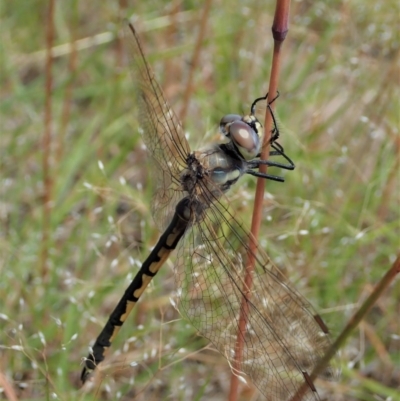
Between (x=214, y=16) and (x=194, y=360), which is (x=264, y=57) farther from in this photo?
(x=194, y=360)

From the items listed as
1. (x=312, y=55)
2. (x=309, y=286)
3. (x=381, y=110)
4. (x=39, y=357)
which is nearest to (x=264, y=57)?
(x=312, y=55)

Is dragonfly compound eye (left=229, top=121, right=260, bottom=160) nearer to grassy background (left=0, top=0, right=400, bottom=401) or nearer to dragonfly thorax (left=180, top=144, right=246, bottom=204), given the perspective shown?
dragonfly thorax (left=180, top=144, right=246, bottom=204)

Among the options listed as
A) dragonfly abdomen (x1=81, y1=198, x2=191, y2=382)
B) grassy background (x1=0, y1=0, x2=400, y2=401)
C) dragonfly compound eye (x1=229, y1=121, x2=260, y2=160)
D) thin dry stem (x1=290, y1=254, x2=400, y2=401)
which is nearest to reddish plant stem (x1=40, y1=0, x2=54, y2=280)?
grassy background (x1=0, y1=0, x2=400, y2=401)

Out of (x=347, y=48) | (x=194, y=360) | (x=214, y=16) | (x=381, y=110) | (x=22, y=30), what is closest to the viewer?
(x=194, y=360)

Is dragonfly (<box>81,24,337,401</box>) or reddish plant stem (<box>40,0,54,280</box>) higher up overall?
reddish plant stem (<box>40,0,54,280</box>)

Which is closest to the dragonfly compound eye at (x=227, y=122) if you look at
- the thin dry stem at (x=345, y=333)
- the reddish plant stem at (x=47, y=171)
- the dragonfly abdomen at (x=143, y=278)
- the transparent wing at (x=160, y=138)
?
the transparent wing at (x=160, y=138)

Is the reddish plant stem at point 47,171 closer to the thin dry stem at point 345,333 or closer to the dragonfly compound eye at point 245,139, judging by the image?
the dragonfly compound eye at point 245,139

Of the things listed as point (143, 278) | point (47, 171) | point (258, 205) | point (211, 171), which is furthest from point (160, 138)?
point (47, 171)

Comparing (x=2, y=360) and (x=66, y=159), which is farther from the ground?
(x=66, y=159)
